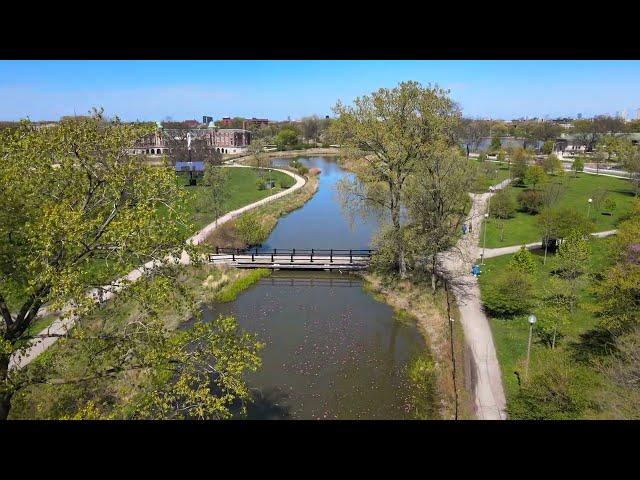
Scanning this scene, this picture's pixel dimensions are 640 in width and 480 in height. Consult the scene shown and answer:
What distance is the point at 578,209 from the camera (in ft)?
93.4

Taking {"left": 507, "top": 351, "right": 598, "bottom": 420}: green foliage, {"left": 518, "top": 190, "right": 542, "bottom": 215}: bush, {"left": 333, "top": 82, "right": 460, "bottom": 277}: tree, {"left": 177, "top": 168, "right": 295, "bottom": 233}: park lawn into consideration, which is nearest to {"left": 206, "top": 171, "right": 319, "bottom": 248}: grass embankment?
{"left": 177, "top": 168, "right": 295, "bottom": 233}: park lawn

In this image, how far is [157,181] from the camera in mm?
6969

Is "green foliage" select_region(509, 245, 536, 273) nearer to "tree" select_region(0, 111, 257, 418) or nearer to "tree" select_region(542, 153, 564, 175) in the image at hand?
"tree" select_region(0, 111, 257, 418)

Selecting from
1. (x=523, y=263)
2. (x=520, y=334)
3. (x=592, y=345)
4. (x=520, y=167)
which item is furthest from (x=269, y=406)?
(x=520, y=167)

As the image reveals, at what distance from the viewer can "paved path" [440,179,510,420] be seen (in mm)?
9922

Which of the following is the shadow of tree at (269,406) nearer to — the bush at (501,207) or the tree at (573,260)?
the tree at (573,260)

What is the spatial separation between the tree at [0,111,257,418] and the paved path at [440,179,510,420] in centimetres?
576

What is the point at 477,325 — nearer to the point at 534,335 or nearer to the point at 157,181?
the point at 534,335

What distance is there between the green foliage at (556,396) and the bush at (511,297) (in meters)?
5.10

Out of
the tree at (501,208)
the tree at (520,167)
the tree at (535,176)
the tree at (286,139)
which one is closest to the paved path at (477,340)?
the tree at (501,208)

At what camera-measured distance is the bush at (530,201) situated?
1105 inches
